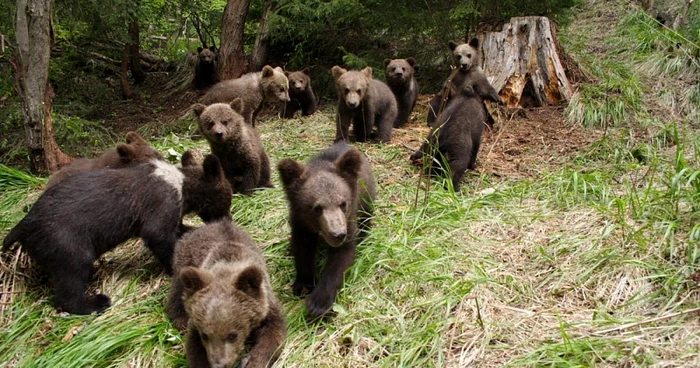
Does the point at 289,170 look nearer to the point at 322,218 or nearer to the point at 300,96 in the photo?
the point at 322,218

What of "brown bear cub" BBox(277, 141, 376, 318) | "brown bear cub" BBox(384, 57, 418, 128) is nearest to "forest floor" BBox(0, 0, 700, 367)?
"brown bear cub" BBox(277, 141, 376, 318)

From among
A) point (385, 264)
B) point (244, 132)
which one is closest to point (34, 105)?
point (244, 132)

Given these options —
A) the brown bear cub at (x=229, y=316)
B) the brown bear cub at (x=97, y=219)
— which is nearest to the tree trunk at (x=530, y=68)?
the brown bear cub at (x=97, y=219)

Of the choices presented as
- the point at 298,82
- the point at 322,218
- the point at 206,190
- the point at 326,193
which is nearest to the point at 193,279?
the point at 322,218

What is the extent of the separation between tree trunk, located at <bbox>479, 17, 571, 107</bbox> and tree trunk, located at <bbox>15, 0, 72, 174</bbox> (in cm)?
678

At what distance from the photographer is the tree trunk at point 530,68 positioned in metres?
8.65

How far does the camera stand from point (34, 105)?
709 cm

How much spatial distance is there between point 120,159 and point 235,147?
1.42 meters

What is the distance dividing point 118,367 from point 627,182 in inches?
200

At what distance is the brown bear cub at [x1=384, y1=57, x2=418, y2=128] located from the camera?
399 inches

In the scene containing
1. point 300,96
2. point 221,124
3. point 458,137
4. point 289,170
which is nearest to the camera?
point 289,170

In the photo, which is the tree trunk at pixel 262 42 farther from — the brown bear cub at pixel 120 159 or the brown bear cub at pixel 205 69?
the brown bear cub at pixel 120 159

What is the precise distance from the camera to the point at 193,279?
360 centimetres

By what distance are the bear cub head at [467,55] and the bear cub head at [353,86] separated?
1.60 meters
